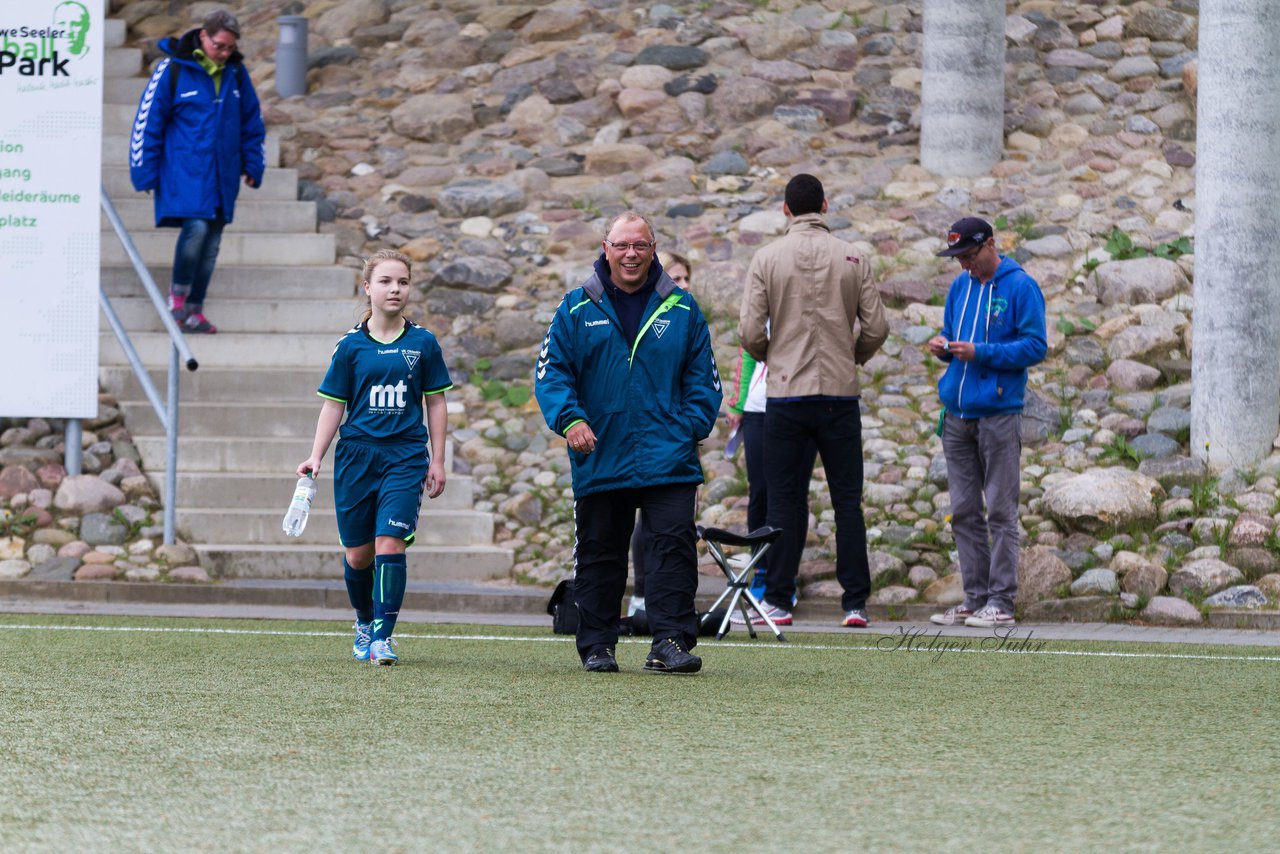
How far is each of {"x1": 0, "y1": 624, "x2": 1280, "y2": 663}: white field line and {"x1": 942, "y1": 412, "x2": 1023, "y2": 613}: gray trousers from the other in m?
0.77

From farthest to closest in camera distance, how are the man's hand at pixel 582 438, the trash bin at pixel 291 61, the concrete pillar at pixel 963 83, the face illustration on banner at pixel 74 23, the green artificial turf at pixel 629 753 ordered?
the trash bin at pixel 291 61
the concrete pillar at pixel 963 83
the face illustration on banner at pixel 74 23
the man's hand at pixel 582 438
the green artificial turf at pixel 629 753

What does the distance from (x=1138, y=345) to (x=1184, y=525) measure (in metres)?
2.08

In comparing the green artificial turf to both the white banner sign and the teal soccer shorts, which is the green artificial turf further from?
the white banner sign

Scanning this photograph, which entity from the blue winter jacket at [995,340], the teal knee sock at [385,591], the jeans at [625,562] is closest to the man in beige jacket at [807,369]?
the blue winter jacket at [995,340]

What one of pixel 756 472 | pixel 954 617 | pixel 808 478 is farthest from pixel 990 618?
pixel 756 472

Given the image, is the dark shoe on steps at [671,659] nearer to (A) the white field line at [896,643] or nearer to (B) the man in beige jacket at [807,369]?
(A) the white field line at [896,643]

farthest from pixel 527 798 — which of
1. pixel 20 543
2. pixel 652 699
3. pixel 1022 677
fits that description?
pixel 20 543

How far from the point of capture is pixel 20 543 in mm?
11656

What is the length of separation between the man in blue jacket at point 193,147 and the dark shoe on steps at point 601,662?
6.91 meters

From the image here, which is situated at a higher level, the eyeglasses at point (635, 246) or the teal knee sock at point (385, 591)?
the eyeglasses at point (635, 246)

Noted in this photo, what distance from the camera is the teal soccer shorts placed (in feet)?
24.8

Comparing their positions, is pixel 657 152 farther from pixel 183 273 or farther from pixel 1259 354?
pixel 1259 354

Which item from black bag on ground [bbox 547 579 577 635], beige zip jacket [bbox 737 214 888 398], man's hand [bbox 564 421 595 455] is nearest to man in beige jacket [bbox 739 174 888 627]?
beige zip jacket [bbox 737 214 888 398]

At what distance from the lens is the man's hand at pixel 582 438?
22.9 ft
